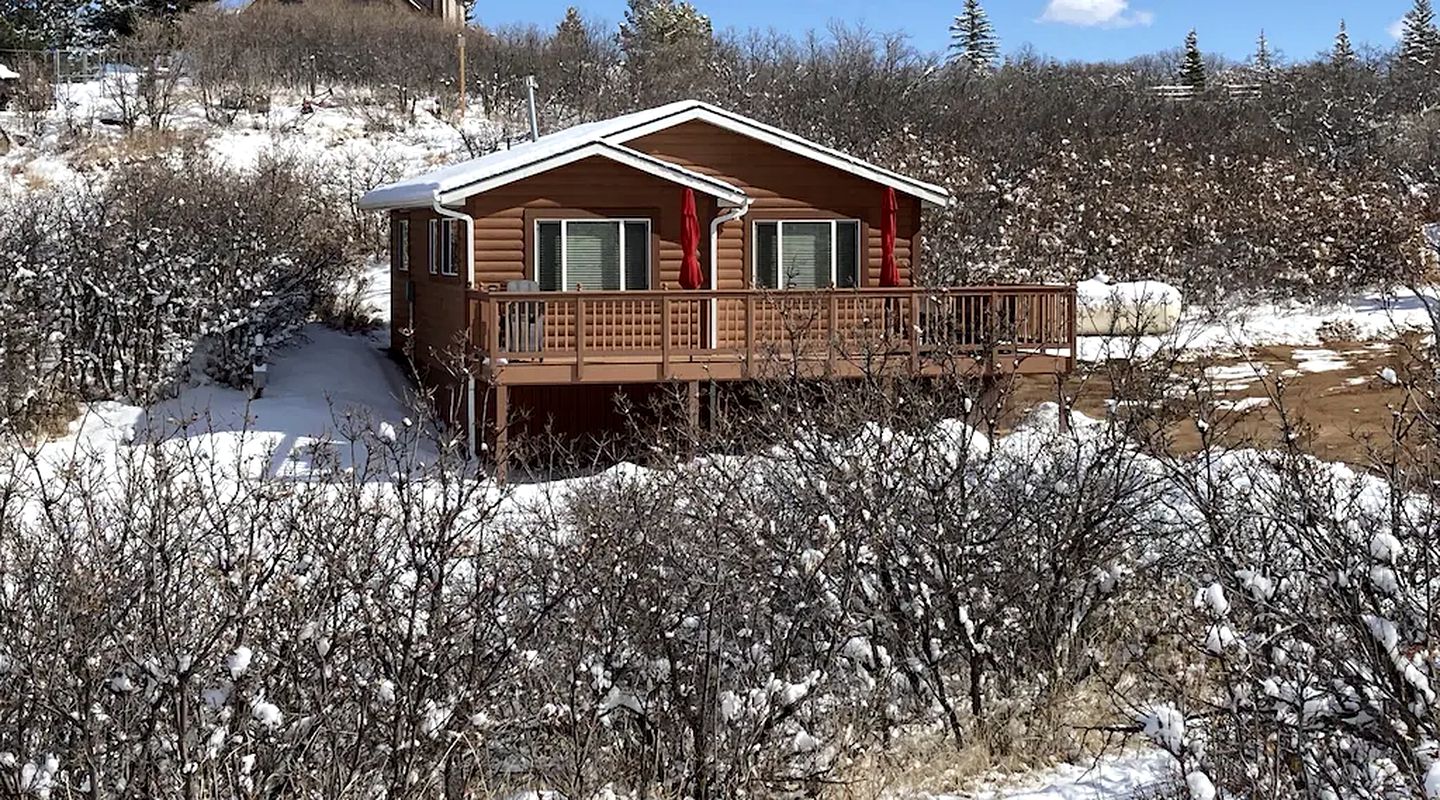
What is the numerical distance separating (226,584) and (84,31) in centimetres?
4274

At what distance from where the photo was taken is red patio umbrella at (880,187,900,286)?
18438mm

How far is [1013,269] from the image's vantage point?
26.6m

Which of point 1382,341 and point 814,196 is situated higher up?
point 814,196

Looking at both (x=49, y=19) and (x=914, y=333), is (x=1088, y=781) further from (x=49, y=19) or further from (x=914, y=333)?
(x=49, y=19)

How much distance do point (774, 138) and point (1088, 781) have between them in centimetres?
1207

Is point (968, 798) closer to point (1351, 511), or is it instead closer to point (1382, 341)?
point (1351, 511)

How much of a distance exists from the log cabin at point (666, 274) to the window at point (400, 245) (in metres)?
0.57

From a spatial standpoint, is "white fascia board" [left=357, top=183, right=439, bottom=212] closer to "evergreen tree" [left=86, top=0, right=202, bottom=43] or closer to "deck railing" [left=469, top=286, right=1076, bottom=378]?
"deck railing" [left=469, top=286, right=1076, bottom=378]

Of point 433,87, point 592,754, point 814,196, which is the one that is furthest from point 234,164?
point 592,754

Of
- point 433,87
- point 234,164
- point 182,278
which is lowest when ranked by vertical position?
point 182,278

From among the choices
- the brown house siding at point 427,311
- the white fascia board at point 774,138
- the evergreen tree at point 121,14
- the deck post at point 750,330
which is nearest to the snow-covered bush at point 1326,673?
the deck post at point 750,330

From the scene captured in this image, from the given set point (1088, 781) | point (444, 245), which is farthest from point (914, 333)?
point (1088, 781)

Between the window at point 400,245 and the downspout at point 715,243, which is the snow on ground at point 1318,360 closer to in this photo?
the downspout at point 715,243

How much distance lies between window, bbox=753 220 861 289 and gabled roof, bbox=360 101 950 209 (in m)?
0.77
